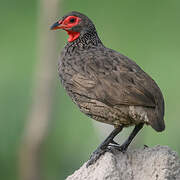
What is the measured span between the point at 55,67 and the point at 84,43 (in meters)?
4.80

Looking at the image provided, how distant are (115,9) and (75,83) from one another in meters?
7.94

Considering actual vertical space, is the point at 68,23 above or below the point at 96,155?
above

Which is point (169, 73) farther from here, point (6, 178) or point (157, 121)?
point (157, 121)

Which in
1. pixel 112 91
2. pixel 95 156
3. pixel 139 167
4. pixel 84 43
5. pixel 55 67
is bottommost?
pixel 55 67

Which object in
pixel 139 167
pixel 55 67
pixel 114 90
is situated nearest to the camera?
pixel 139 167

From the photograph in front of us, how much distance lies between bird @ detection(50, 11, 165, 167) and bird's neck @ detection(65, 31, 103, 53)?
0.23 m

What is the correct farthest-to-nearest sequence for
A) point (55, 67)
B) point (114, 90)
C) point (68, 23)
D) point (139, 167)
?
point (55, 67) → point (68, 23) → point (114, 90) → point (139, 167)

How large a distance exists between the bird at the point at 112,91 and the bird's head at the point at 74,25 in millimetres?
405

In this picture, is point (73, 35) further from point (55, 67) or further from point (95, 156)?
point (55, 67)

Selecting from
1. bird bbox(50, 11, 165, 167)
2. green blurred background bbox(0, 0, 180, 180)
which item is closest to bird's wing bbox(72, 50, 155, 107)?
bird bbox(50, 11, 165, 167)

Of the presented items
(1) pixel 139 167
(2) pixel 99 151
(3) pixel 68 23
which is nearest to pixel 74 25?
(3) pixel 68 23

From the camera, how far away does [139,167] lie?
5.47m

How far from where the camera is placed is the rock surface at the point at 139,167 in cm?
537

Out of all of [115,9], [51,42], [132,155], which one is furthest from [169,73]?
[132,155]
